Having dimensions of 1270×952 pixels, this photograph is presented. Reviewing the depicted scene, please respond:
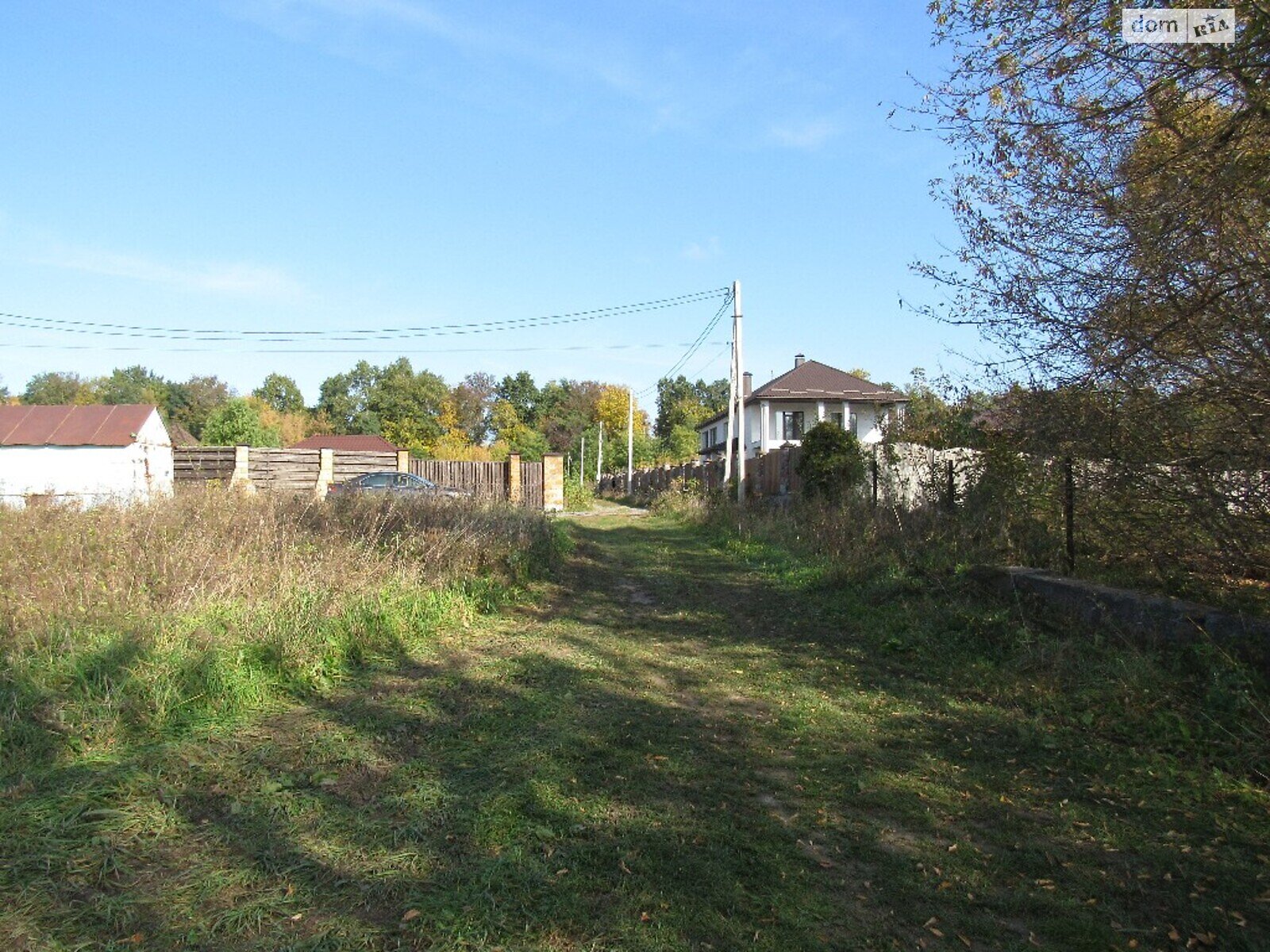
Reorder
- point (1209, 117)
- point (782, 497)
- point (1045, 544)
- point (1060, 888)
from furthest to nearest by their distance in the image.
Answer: point (782, 497) < point (1045, 544) < point (1209, 117) < point (1060, 888)

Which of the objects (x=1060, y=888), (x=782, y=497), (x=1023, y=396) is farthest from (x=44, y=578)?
(x=782, y=497)

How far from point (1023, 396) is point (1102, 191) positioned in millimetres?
1726

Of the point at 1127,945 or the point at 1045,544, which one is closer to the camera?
the point at 1127,945

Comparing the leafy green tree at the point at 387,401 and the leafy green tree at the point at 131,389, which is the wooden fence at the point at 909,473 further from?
the leafy green tree at the point at 131,389

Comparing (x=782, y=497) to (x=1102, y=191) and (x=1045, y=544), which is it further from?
(x=1102, y=191)

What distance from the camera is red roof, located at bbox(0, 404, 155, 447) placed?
31.8m

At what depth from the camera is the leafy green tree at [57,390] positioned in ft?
277

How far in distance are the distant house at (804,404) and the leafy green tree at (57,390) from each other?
75391 millimetres

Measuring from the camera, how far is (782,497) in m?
19.0

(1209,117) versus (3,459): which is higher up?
(1209,117)

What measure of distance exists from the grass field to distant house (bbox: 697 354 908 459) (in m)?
34.9

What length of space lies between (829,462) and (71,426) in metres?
31.2

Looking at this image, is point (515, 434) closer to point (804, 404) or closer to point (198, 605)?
point (804, 404)

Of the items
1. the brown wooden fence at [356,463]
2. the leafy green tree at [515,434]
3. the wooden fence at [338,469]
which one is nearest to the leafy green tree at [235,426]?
the leafy green tree at [515,434]
